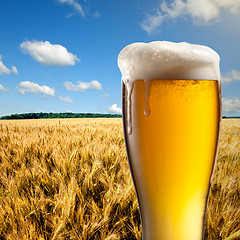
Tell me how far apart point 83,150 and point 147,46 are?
4.74 feet

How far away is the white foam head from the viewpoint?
75 cm

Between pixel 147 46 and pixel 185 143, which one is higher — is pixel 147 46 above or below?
above

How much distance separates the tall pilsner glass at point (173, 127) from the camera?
0.73m

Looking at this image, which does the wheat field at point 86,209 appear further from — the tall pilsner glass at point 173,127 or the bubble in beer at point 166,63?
the bubble in beer at point 166,63

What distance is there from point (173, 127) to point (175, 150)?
3.0 inches

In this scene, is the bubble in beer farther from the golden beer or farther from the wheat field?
the wheat field

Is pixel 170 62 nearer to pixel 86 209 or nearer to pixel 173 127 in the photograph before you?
pixel 173 127

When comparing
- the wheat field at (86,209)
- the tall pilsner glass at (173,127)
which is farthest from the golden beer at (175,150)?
the wheat field at (86,209)

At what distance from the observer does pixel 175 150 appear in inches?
28.8

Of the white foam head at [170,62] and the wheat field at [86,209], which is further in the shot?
→ the wheat field at [86,209]

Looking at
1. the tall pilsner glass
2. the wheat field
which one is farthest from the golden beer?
the wheat field

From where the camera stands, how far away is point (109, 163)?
6.10ft

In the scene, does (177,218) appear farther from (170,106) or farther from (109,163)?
(109,163)

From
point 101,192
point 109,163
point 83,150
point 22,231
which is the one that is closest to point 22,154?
point 83,150
